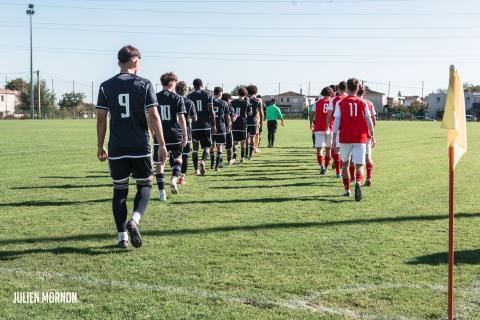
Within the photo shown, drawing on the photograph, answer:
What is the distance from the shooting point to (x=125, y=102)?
584 cm

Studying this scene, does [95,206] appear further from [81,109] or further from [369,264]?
[81,109]

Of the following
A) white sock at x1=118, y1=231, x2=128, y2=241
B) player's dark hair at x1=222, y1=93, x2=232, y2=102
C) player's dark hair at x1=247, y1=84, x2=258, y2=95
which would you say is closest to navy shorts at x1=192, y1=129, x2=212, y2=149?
player's dark hair at x1=222, y1=93, x2=232, y2=102

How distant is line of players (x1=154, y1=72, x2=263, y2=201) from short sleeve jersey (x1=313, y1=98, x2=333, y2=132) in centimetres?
239

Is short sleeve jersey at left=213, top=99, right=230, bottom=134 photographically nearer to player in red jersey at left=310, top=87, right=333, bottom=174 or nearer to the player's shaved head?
player in red jersey at left=310, top=87, right=333, bottom=174

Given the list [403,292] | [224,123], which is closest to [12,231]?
[403,292]

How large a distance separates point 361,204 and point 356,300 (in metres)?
4.50

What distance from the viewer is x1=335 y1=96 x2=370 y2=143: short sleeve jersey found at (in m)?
8.96

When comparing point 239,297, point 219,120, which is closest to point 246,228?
point 239,297

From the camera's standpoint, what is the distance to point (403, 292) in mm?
4387

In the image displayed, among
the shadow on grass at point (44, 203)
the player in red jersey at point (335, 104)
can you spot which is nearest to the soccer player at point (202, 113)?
the player in red jersey at point (335, 104)

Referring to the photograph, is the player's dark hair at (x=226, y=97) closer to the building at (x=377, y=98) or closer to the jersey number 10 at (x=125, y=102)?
the jersey number 10 at (x=125, y=102)

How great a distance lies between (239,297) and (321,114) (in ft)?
28.1

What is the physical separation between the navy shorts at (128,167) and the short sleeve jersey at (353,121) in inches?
162

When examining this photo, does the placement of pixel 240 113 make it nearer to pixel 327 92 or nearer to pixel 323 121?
pixel 323 121
